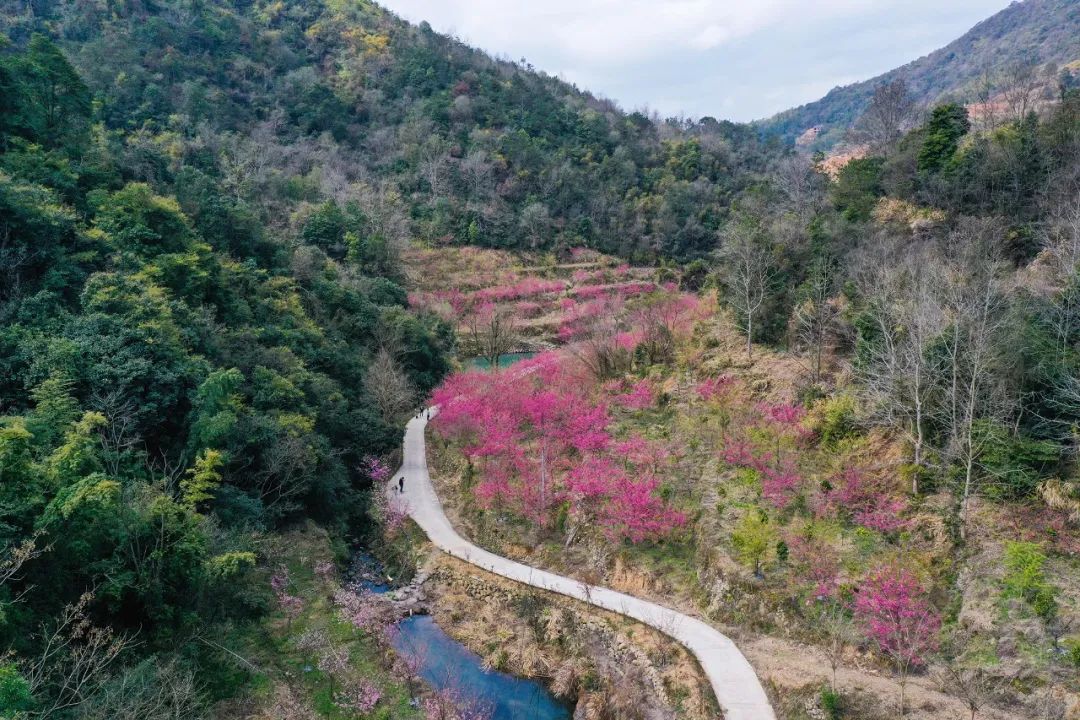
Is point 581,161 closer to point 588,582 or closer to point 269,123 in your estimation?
point 269,123

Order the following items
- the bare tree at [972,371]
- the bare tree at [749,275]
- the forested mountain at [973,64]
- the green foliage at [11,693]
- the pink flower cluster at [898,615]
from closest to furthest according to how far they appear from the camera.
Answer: the green foliage at [11,693]
the pink flower cluster at [898,615]
the bare tree at [972,371]
the bare tree at [749,275]
the forested mountain at [973,64]

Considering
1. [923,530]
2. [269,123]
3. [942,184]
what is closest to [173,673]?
[923,530]

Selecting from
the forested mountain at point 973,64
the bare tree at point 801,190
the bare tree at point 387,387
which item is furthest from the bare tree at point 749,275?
the forested mountain at point 973,64

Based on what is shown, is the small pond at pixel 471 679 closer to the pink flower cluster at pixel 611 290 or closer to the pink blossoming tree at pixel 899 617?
the pink blossoming tree at pixel 899 617

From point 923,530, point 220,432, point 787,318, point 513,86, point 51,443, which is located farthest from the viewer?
point 513,86

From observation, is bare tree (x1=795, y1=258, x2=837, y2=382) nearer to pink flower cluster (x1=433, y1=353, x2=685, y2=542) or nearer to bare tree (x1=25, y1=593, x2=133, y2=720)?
pink flower cluster (x1=433, y1=353, x2=685, y2=542)

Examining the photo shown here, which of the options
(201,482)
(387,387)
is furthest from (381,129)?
(201,482)
